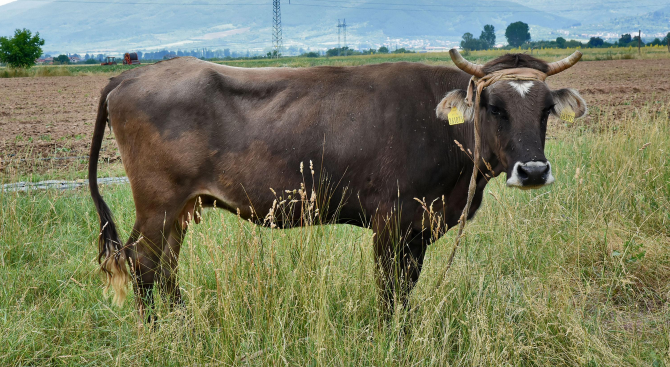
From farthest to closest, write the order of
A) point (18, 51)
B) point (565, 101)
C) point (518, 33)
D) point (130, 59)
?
point (518, 33)
point (130, 59)
point (18, 51)
point (565, 101)

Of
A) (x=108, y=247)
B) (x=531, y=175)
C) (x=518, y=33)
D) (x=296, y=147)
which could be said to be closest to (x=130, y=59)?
(x=108, y=247)

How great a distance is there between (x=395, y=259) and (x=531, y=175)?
3.84ft

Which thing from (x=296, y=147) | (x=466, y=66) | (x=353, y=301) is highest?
(x=466, y=66)

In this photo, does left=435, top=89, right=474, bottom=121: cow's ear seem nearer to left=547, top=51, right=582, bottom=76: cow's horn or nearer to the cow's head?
the cow's head

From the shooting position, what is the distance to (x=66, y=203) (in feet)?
21.5

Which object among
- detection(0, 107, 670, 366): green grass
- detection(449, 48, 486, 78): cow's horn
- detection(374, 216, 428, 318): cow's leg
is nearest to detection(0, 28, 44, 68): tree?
detection(0, 107, 670, 366): green grass

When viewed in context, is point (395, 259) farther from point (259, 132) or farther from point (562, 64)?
point (562, 64)

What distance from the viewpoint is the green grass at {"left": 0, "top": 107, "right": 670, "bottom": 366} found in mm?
3322

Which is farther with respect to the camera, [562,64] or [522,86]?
[562,64]

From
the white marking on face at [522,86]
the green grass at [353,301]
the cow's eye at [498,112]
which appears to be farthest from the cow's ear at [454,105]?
the green grass at [353,301]

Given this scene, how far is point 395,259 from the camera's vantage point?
159 inches

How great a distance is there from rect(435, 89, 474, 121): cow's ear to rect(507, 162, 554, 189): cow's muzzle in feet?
2.18

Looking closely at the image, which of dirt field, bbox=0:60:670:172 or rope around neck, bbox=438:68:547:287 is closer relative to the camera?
rope around neck, bbox=438:68:547:287

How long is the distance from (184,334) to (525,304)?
249cm
